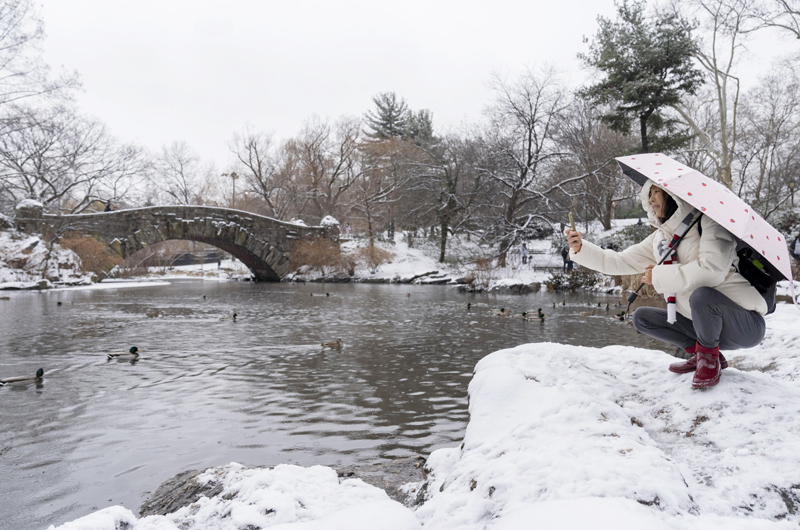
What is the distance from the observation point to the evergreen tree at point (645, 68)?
20.2 meters

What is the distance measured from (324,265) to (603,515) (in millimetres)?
29946

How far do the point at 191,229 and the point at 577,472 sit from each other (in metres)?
27.0

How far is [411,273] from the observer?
29.7 m

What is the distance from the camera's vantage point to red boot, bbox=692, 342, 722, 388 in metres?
2.94

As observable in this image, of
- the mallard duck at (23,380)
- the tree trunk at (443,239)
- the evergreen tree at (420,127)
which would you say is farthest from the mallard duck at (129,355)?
the evergreen tree at (420,127)

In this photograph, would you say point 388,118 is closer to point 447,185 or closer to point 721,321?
point 447,185

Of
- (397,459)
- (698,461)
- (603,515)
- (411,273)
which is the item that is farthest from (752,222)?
(411,273)

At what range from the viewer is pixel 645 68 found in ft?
68.5

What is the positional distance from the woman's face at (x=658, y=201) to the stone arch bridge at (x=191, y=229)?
2577 cm

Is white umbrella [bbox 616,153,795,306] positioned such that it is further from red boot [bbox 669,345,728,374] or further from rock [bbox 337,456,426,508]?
rock [bbox 337,456,426,508]

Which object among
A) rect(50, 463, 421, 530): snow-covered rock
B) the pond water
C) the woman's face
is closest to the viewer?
rect(50, 463, 421, 530): snow-covered rock

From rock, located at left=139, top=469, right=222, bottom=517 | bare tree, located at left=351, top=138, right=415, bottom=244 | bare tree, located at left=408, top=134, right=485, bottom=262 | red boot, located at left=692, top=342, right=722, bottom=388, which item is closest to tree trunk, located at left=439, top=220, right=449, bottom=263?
bare tree, located at left=408, top=134, right=485, bottom=262

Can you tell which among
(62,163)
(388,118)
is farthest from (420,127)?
(62,163)

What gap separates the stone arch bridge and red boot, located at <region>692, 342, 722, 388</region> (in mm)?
26141
